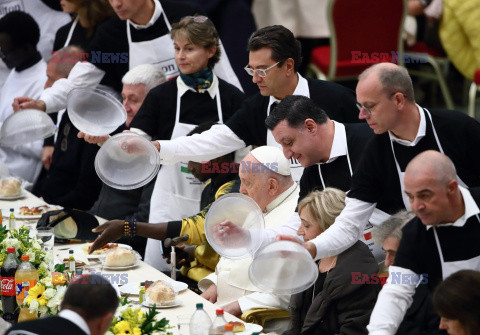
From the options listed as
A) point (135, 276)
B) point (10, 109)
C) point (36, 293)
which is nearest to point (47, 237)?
point (135, 276)

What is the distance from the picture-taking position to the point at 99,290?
258 cm

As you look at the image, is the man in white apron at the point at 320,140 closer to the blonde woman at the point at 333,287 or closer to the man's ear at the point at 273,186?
the blonde woman at the point at 333,287

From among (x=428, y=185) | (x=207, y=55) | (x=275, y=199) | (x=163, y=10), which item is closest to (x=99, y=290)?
(x=428, y=185)

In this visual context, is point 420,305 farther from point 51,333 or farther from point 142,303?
point 51,333

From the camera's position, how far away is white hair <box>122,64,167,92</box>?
526cm

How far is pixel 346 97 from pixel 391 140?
864 millimetres

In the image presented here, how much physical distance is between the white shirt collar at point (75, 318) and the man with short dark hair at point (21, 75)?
4236mm

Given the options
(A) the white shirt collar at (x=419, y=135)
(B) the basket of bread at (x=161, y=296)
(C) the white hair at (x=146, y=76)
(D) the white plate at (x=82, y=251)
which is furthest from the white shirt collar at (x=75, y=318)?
(C) the white hair at (x=146, y=76)

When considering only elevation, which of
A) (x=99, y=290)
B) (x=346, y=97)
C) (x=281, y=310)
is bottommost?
(x=281, y=310)

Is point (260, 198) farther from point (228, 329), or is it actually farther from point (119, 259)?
point (228, 329)

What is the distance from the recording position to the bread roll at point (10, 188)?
18.6 feet

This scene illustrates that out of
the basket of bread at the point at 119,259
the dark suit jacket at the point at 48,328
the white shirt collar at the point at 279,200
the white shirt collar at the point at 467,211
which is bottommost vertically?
the basket of bread at the point at 119,259

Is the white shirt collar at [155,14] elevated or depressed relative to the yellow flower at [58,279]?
elevated

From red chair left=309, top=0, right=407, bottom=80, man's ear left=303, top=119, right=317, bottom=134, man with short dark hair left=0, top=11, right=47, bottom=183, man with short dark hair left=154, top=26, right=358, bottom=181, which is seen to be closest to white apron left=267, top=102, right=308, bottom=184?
man with short dark hair left=154, top=26, right=358, bottom=181
